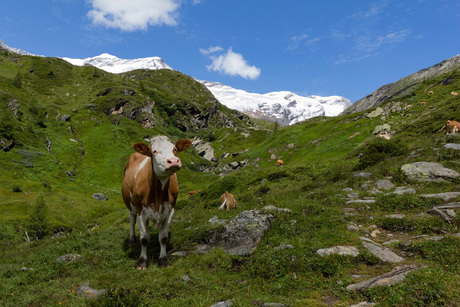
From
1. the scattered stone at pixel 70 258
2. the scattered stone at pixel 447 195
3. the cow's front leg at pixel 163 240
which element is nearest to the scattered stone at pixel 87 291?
the cow's front leg at pixel 163 240

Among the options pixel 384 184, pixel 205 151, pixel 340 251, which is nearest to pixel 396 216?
pixel 340 251

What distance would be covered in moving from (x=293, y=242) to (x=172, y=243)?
6.21 meters

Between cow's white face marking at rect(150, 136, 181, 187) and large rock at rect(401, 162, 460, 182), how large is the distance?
14330 mm

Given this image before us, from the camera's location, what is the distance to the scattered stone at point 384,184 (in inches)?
565

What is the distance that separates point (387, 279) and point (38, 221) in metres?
46.3

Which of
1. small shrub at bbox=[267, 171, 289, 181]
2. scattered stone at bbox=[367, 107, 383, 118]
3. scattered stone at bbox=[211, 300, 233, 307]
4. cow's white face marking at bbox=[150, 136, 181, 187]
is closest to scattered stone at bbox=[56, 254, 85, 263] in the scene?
cow's white face marking at bbox=[150, 136, 181, 187]

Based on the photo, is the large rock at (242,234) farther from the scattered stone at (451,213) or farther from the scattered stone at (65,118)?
the scattered stone at (65,118)

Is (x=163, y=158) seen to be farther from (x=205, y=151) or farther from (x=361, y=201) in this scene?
(x=205, y=151)

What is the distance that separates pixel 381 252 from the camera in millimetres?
7562

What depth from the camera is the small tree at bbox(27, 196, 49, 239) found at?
118 feet

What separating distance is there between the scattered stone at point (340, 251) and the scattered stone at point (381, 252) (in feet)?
1.50

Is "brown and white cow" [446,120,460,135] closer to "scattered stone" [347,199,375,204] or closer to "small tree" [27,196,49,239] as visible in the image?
"scattered stone" [347,199,375,204]

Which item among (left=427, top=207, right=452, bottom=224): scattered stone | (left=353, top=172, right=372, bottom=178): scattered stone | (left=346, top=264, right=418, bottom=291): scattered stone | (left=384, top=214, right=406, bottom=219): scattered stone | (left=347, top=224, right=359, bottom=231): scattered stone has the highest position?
(left=353, top=172, right=372, bottom=178): scattered stone

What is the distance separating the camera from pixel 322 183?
738 inches
